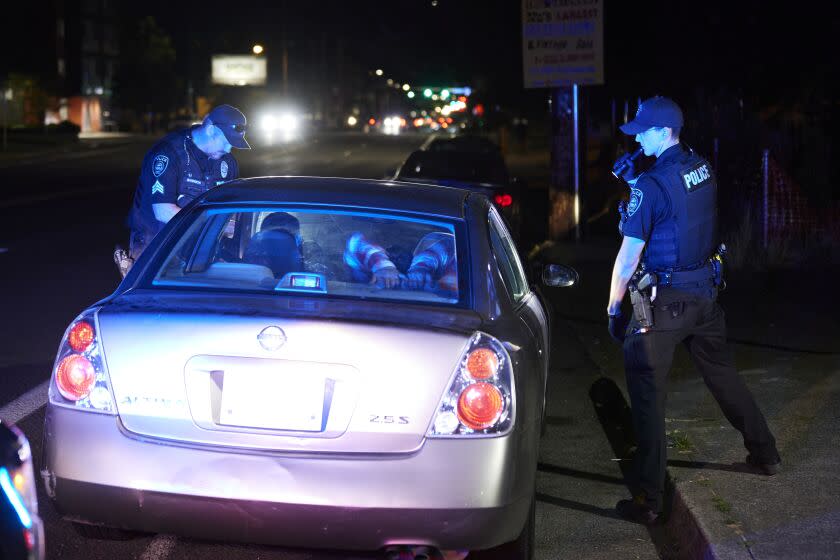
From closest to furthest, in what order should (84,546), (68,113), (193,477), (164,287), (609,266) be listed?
(193,477) → (164,287) → (84,546) → (609,266) → (68,113)

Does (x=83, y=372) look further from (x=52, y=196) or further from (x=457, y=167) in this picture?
(x=52, y=196)

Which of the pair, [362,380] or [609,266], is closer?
[362,380]

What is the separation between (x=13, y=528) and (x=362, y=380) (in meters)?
1.43

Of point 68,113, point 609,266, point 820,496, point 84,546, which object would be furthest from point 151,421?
point 68,113

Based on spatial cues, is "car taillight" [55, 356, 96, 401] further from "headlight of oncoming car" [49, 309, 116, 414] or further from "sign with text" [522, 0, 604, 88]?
"sign with text" [522, 0, 604, 88]

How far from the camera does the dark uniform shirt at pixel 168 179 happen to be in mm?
7855

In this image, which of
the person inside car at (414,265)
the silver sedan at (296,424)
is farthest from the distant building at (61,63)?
the silver sedan at (296,424)

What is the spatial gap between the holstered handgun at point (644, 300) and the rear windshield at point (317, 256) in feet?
2.90

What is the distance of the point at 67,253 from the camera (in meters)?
15.6

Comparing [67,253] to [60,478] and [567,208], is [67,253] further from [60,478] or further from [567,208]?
[60,478]

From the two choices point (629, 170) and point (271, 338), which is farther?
point (629, 170)

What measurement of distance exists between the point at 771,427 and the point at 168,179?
394cm

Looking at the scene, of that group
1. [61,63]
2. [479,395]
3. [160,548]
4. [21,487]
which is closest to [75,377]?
[160,548]

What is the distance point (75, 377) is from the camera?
14.3 ft
